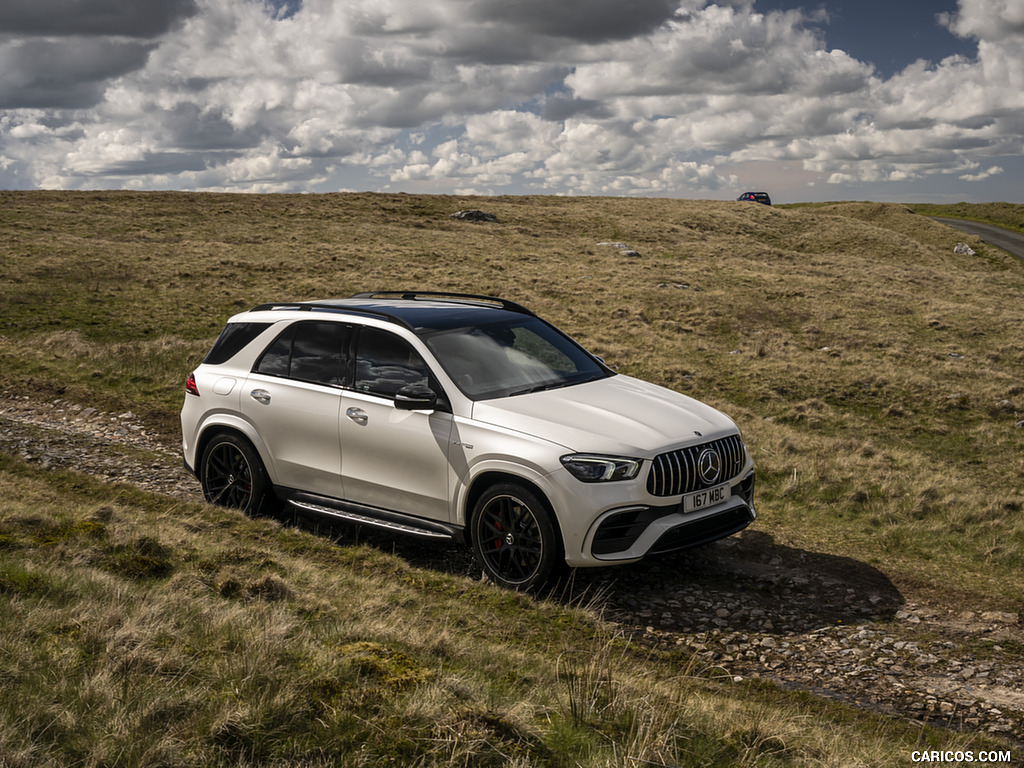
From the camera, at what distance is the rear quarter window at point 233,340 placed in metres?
7.63

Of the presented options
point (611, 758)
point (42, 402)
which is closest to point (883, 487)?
point (611, 758)

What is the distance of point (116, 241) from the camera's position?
1463 inches

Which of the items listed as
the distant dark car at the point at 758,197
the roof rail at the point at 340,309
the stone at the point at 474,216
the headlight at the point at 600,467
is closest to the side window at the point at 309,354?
the roof rail at the point at 340,309

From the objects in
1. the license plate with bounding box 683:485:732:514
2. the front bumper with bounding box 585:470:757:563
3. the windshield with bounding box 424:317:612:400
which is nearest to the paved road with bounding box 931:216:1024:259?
the windshield with bounding box 424:317:612:400

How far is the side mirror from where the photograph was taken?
616 centimetres

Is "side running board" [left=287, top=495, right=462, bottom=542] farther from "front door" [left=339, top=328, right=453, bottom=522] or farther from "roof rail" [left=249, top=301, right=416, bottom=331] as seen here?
"roof rail" [left=249, top=301, right=416, bottom=331]

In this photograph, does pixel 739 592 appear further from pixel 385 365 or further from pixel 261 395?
pixel 261 395

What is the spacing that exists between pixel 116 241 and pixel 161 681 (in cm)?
3831

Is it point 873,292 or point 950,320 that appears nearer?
point 950,320

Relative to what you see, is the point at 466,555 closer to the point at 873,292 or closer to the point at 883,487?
the point at 883,487

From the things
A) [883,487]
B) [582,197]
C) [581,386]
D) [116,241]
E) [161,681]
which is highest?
[582,197]

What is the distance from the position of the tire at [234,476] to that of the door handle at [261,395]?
44 centimetres

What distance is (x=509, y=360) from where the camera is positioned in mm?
6762

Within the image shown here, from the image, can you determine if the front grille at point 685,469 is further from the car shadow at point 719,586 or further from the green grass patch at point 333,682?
the green grass patch at point 333,682
